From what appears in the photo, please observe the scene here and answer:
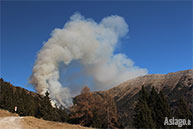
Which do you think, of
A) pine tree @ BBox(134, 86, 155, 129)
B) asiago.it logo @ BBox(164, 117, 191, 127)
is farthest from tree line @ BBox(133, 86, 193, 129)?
asiago.it logo @ BBox(164, 117, 191, 127)

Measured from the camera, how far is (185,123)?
5941 cm

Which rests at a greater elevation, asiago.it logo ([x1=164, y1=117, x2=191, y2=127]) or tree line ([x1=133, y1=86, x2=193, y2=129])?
tree line ([x1=133, y1=86, x2=193, y2=129])

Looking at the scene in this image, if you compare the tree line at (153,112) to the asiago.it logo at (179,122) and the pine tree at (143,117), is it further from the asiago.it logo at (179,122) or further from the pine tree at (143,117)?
the asiago.it logo at (179,122)

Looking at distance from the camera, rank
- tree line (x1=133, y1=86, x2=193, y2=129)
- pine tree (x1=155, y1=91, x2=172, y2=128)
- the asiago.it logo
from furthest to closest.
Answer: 1. the asiago.it logo
2. pine tree (x1=155, y1=91, x2=172, y2=128)
3. tree line (x1=133, y1=86, x2=193, y2=129)

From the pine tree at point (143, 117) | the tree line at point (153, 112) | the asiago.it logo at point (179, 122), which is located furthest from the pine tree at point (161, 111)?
the pine tree at point (143, 117)

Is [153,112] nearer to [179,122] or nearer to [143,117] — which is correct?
[143,117]

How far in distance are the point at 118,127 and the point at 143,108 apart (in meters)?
13.4

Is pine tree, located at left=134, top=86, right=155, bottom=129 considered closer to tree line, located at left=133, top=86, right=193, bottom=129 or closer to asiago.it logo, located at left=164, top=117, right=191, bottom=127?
tree line, located at left=133, top=86, right=193, bottom=129

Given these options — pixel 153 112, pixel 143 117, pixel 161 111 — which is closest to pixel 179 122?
pixel 161 111

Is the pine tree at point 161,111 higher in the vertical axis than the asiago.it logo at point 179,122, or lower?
higher

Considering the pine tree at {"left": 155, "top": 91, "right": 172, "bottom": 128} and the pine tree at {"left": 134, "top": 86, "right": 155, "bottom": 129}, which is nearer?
the pine tree at {"left": 134, "top": 86, "right": 155, "bottom": 129}

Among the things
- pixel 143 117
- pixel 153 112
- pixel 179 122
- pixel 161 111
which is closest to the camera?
pixel 143 117

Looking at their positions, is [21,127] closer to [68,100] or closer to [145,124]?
[145,124]

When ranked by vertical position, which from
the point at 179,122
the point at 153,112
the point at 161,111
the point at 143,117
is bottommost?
the point at 179,122
